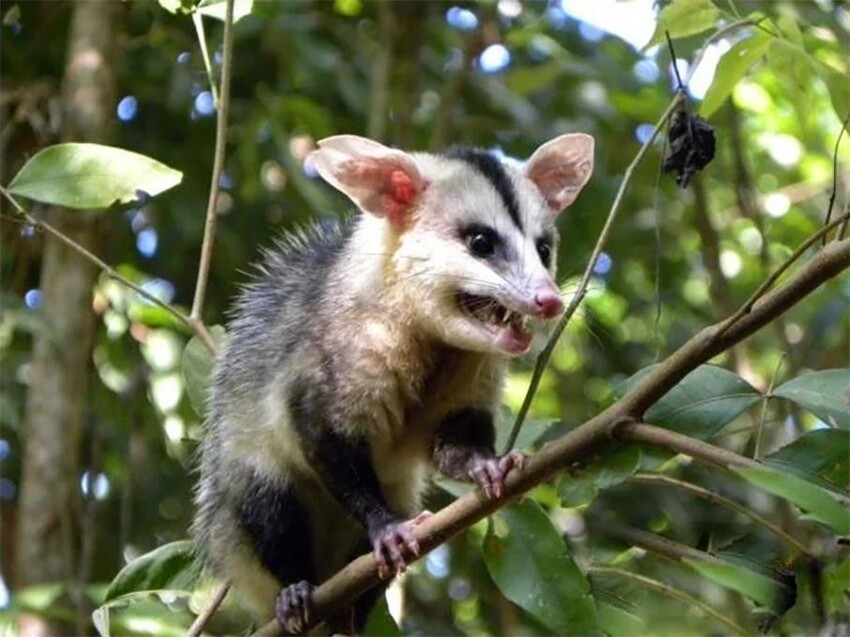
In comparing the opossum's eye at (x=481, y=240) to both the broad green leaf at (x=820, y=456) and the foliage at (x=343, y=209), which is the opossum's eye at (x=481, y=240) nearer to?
the foliage at (x=343, y=209)

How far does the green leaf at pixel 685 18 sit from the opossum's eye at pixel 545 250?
2.05ft

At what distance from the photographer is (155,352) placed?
5527 millimetres

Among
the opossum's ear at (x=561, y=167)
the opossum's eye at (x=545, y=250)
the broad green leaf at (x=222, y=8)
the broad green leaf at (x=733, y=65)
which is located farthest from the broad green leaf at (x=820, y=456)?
the broad green leaf at (x=222, y=8)

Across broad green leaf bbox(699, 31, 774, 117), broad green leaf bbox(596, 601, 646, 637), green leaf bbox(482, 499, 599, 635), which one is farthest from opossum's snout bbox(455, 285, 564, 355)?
broad green leaf bbox(596, 601, 646, 637)

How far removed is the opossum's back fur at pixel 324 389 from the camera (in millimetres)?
3410

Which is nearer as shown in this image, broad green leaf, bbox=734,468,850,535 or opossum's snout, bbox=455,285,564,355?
broad green leaf, bbox=734,468,850,535

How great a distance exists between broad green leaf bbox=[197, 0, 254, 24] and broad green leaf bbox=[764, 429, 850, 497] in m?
1.46

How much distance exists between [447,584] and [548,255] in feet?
8.20

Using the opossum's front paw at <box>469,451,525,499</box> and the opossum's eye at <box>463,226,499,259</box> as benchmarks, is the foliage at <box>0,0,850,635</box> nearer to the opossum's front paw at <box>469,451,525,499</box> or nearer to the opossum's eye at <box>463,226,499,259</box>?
the opossum's eye at <box>463,226,499,259</box>

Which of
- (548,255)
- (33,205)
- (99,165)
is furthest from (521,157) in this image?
(99,165)

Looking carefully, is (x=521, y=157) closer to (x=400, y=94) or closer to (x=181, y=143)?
(x=400, y=94)

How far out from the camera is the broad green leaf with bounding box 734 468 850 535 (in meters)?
2.05

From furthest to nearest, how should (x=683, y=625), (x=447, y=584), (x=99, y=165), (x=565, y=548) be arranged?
(x=447, y=584)
(x=99, y=165)
(x=565, y=548)
(x=683, y=625)

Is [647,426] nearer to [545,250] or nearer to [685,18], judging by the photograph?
[685,18]
